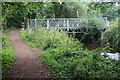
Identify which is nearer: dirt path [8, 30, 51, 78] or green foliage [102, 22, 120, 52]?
dirt path [8, 30, 51, 78]

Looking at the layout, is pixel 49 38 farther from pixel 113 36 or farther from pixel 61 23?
pixel 113 36

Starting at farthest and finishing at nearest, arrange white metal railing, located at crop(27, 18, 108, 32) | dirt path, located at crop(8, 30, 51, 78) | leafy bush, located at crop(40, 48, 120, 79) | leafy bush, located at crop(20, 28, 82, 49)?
white metal railing, located at crop(27, 18, 108, 32), leafy bush, located at crop(20, 28, 82, 49), dirt path, located at crop(8, 30, 51, 78), leafy bush, located at crop(40, 48, 120, 79)

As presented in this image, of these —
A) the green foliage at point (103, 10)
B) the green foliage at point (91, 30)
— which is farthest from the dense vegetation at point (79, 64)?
the green foliage at point (103, 10)

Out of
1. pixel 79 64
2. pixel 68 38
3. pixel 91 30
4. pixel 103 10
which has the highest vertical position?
pixel 103 10

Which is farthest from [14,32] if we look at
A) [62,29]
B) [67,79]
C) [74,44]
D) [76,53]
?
[67,79]

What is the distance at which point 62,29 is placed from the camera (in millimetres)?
6148

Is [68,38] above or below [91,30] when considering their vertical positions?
below

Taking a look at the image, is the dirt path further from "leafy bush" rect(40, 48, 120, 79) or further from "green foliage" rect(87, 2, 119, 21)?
"green foliage" rect(87, 2, 119, 21)

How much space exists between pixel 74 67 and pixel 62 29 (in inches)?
131

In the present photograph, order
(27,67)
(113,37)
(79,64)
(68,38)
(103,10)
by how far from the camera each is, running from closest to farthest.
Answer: (79,64) < (27,67) < (103,10) < (113,37) < (68,38)

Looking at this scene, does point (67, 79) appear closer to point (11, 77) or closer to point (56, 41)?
point (11, 77)

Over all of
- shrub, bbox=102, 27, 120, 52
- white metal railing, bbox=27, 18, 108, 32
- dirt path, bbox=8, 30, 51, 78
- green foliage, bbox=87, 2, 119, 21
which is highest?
green foliage, bbox=87, 2, 119, 21

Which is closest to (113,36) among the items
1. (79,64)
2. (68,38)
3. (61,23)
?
(68,38)

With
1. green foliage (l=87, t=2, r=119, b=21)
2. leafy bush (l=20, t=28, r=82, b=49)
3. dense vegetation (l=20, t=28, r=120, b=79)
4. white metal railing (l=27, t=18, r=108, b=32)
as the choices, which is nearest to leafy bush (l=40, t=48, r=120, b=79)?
dense vegetation (l=20, t=28, r=120, b=79)
